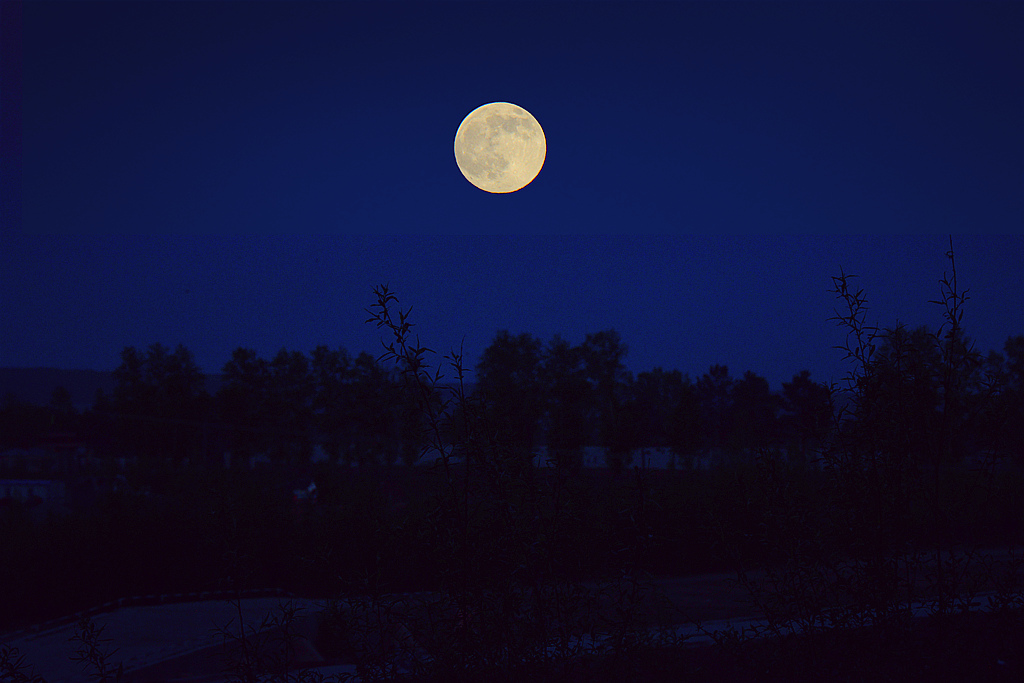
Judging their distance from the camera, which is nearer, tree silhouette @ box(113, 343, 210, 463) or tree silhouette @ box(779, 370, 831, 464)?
tree silhouette @ box(779, 370, 831, 464)

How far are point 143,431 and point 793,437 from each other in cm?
523

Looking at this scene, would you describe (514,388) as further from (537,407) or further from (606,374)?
(606,374)

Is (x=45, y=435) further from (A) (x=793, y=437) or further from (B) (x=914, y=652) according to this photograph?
(B) (x=914, y=652)

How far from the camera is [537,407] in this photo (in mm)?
3369

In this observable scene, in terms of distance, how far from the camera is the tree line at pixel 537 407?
115 inches

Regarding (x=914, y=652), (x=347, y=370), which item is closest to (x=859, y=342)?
(x=914, y=652)

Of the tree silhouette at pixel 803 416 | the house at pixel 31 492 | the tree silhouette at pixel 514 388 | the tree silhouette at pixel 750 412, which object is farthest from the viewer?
the house at pixel 31 492

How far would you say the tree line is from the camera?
2.93 metres

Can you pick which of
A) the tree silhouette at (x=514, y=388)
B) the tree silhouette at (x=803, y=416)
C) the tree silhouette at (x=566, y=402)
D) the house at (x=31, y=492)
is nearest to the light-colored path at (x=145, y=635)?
the house at (x=31, y=492)

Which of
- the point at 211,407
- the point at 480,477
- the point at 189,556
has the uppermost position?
the point at 211,407

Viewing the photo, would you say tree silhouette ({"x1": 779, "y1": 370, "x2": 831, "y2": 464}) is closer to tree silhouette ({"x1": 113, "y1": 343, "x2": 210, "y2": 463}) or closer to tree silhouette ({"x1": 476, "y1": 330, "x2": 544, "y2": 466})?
tree silhouette ({"x1": 476, "y1": 330, "x2": 544, "y2": 466})

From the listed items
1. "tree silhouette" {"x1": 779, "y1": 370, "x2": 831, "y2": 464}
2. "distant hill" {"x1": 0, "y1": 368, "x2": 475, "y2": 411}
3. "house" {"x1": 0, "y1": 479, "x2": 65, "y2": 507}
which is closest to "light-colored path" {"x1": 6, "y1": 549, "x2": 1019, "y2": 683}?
"tree silhouette" {"x1": 779, "y1": 370, "x2": 831, "y2": 464}

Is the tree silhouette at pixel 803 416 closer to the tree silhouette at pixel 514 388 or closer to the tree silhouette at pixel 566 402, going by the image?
the tree silhouette at pixel 566 402

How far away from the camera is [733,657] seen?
297cm
